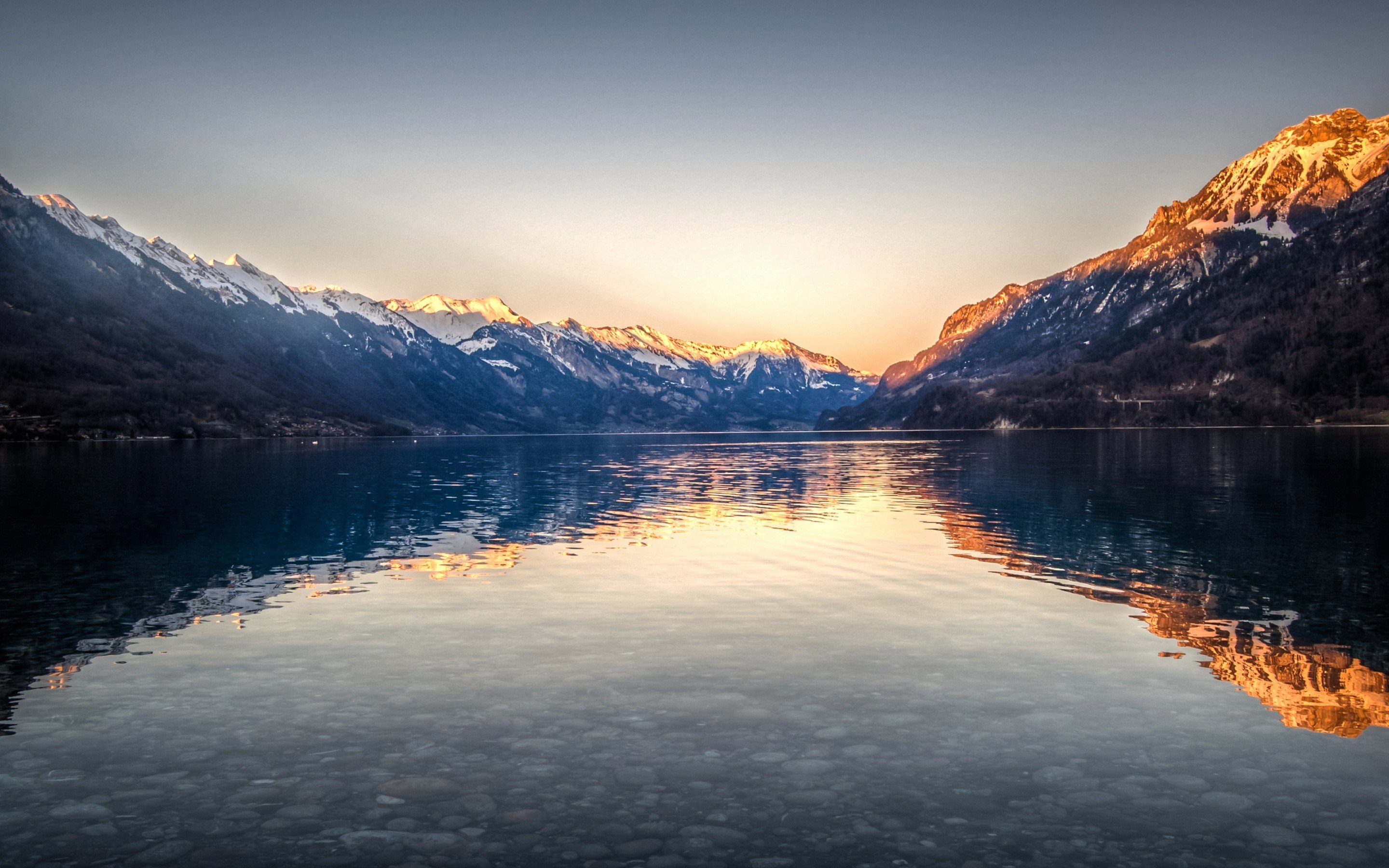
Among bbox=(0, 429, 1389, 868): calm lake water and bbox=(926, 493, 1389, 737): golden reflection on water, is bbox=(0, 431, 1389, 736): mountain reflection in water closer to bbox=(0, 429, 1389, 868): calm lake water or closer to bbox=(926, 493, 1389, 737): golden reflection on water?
bbox=(926, 493, 1389, 737): golden reflection on water

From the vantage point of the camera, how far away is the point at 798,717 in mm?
16562

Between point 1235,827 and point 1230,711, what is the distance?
5906mm

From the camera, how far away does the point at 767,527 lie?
164ft

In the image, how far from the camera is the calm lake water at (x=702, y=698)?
38.0ft

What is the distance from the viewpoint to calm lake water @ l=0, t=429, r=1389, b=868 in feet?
38.0

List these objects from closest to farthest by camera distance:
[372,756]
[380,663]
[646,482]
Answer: [372,756], [380,663], [646,482]

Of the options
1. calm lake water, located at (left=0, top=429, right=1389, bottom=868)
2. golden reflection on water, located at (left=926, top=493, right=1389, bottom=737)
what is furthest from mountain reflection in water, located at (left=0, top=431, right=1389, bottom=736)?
calm lake water, located at (left=0, top=429, right=1389, bottom=868)

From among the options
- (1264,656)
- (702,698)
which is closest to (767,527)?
(1264,656)

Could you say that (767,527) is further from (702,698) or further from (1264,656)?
(702,698)

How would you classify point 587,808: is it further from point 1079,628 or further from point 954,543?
point 954,543

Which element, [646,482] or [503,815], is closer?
[503,815]

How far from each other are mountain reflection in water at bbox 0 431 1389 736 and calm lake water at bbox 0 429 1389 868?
30 centimetres

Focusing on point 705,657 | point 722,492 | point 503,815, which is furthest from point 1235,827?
point 722,492

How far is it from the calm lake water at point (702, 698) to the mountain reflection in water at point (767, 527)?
0.30 metres
